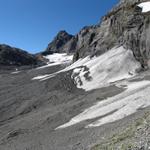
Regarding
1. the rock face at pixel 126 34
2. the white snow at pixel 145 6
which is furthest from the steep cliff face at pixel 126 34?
the white snow at pixel 145 6

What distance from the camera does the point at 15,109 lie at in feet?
156

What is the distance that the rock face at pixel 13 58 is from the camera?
164 meters

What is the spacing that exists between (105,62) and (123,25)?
585 inches

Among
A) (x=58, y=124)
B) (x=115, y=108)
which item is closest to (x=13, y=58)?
(x=58, y=124)

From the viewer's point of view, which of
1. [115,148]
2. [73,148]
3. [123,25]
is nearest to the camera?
[115,148]

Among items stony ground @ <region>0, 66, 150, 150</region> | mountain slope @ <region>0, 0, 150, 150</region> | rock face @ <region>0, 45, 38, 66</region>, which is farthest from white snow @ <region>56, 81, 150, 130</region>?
rock face @ <region>0, 45, 38, 66</region>

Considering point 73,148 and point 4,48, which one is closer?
point 73,148

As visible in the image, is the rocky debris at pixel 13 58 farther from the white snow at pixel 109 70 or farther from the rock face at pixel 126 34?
the white snow at pixel 109 70

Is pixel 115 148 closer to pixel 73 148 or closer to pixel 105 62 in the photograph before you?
pixel 73 148

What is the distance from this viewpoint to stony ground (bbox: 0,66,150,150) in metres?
17.0

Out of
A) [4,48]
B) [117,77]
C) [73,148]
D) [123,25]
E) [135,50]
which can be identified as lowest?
[73,148]

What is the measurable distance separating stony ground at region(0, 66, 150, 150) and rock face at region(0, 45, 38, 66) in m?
105

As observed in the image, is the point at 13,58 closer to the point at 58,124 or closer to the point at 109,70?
the point at 109,70

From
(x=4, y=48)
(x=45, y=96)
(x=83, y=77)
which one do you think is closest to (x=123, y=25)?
(x=83, y=77)
